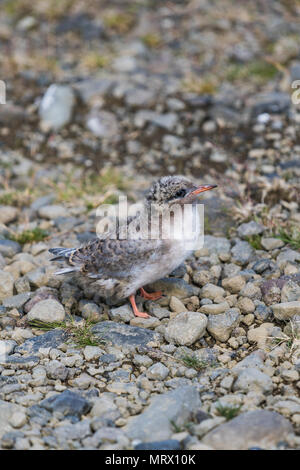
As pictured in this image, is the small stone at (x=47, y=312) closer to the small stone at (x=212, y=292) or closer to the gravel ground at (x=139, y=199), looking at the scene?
the gravel ground at (x=139, y=199)

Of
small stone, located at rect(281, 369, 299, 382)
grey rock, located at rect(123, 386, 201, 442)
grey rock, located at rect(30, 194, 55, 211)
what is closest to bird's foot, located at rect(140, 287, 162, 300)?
grey rock, located at rect(123, 386, 201, 442)

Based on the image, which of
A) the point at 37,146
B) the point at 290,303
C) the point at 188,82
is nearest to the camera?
the point at 290,303

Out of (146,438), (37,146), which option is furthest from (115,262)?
(37,146)

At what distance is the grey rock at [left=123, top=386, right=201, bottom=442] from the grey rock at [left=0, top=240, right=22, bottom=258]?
8.56 feet

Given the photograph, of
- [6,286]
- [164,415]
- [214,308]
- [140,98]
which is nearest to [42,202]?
[6,286]

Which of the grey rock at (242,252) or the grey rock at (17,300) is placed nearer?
the grey rock at (17,300)

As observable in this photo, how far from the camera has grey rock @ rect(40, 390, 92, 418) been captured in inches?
162

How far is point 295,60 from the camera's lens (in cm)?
924

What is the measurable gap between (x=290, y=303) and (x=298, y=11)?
7.22m

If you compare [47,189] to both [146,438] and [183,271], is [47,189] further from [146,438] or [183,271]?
[146,438]

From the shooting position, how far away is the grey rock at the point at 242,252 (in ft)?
19.2

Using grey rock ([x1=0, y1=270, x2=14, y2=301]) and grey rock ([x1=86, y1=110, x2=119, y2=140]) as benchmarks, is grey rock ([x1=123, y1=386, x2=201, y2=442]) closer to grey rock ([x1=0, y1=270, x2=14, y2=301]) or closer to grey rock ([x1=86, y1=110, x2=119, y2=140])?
Answer: grey rock ([x1=0, y1=270, x2=14, y2=301])

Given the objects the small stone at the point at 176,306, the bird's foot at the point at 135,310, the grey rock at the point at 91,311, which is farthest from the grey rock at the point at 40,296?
the small stone at the point at 176,306

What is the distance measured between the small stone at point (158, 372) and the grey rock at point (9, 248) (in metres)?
2.30
